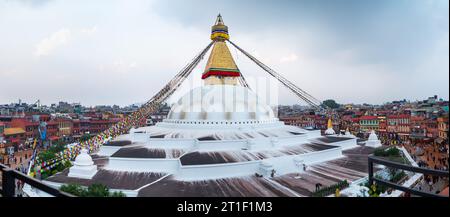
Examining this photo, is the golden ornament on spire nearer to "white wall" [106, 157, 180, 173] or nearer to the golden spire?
the golden spire

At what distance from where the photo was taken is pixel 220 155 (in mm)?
9555

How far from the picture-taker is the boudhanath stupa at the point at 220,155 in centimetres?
755

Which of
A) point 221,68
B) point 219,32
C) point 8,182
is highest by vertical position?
point 219,32

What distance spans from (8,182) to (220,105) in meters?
10.9

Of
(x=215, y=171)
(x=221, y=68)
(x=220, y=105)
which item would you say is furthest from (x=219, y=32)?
(x=215, y=171)

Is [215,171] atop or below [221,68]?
below

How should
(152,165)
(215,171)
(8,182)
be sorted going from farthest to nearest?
(152,165) < (215,171) < (8,182)

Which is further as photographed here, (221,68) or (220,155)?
(221,68)

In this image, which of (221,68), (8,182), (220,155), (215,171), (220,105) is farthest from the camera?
(221,68)

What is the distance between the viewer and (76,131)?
1286 inches

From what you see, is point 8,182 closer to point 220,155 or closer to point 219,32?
point 220,155

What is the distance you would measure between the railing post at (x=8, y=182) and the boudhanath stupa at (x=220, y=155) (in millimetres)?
4512
